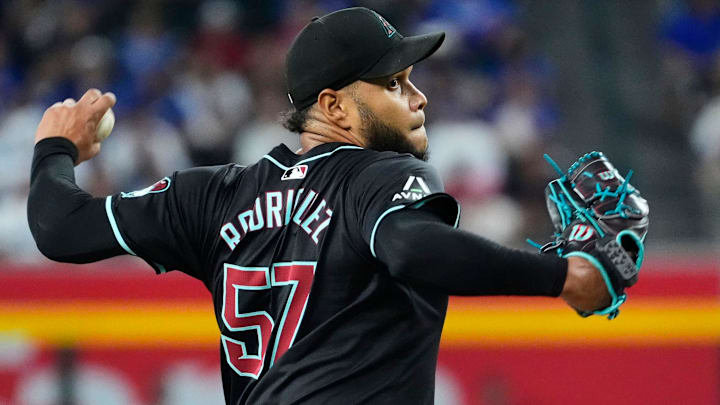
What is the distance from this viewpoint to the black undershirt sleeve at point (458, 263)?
7.93ft

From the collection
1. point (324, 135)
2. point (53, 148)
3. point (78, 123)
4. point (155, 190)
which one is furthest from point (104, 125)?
point (324, 135)

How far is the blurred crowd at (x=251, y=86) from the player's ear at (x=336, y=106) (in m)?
5.00

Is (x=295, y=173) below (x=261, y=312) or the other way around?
the other way around

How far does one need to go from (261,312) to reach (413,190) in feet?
2.05

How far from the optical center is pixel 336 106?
2.98 meters

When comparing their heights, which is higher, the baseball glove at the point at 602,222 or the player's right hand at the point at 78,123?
the player's right hand at the point at 78,123

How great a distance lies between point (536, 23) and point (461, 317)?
4608 mm

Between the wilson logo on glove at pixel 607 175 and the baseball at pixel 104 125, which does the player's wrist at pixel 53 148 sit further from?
the wilson logo on glove at pixel 607 175

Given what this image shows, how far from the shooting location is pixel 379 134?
2.97m

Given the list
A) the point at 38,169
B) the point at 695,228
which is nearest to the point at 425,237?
the point at 38,169

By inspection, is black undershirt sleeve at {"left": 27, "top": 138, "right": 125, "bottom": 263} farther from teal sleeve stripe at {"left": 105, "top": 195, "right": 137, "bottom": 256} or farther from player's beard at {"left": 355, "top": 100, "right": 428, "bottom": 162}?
player's beard at {"left": 355, "top": 100, "right": 428, "bottom": 162}

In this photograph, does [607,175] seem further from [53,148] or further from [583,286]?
[53,148]

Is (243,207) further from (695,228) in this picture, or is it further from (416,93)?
(695,228)

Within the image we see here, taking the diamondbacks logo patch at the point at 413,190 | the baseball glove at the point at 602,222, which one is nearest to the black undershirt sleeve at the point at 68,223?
the diamondbacks logo patch at the point at 413,190
